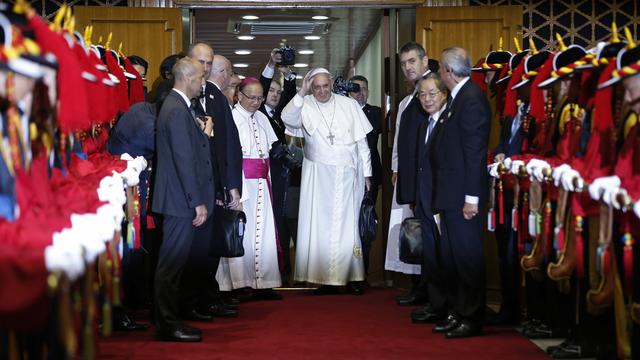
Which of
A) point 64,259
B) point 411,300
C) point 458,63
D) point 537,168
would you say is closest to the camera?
point 64,259

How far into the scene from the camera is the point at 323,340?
5.63 m

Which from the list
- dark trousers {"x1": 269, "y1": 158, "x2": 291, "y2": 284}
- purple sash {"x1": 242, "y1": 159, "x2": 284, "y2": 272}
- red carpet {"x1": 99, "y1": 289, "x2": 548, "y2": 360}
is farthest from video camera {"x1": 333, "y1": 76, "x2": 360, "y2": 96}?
red carpet {"x1": 99, "y1": 289, "x2": 548, "y2": 360}

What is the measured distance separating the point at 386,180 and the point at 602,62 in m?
4.11

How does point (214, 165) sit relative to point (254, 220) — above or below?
above

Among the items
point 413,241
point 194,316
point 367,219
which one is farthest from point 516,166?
point 367,219

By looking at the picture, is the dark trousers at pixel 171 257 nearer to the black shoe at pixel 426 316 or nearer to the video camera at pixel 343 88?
the black shoe at pixel 426 316

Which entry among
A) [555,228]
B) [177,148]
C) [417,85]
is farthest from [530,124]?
[177,148]

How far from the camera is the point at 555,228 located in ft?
15.7

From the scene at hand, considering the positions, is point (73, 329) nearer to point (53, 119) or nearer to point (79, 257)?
point (79, 257)

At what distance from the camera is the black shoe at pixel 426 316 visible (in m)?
6.27

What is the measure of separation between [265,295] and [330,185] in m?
0.91

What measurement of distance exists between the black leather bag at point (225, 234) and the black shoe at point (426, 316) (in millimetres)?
1114

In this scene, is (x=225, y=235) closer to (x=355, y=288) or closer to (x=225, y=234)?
(x=225, y=234)

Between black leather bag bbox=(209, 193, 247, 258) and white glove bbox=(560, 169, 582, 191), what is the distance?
253 cm
